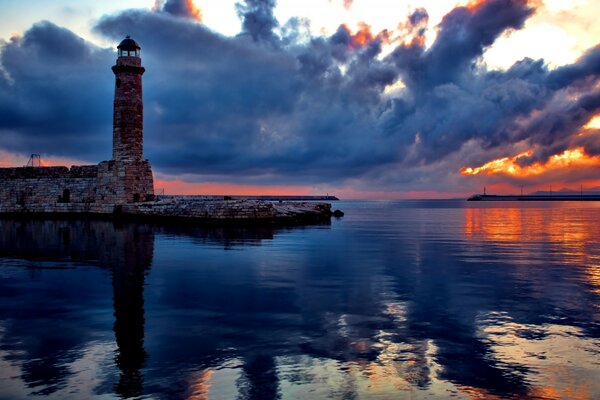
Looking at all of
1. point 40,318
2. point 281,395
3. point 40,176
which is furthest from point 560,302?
point 40,176

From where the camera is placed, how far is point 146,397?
4410mm

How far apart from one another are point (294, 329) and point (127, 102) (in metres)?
26.2

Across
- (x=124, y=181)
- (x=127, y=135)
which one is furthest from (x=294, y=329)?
(x=124, y=181)

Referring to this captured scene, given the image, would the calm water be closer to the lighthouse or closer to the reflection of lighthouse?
the reflection of lighthouse

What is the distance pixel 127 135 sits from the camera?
2947cm

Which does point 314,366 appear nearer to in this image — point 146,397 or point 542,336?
point 146,397

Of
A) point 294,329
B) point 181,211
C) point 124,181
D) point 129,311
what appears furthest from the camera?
point 124,181

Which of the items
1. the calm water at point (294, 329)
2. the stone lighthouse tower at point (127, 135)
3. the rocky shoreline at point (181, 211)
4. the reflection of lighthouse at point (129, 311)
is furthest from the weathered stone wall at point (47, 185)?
the calm water at point (294, 329)

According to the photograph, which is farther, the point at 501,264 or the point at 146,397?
the point at 501,264

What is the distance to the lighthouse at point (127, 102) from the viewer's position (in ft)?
96.5

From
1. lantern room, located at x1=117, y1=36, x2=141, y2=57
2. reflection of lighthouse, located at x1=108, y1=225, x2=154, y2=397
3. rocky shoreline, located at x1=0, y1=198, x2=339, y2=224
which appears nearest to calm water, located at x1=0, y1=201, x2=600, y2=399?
reflection of lighthouse, located at x1=108, y1=225, x2=154, y2=397

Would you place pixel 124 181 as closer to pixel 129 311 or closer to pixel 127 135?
pixel 127 135

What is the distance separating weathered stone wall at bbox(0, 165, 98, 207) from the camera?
3253cm

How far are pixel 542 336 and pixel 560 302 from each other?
2720mm
